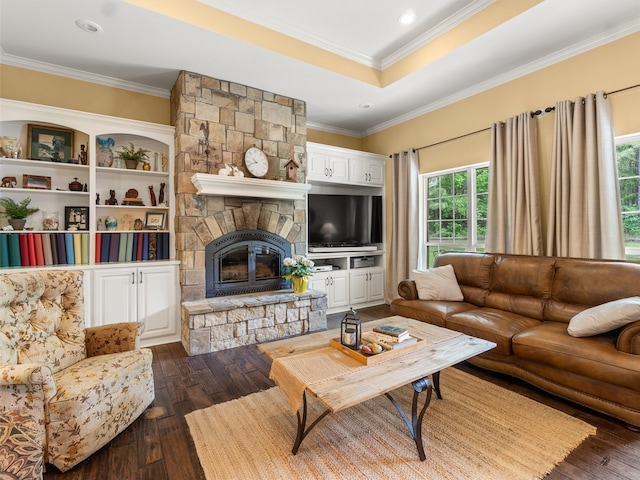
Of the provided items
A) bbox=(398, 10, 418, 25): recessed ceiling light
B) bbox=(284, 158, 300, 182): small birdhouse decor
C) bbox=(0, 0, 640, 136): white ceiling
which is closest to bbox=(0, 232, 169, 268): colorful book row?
bbox=(284, 158, 300, 182): small birdhouse decor

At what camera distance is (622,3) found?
2.46m

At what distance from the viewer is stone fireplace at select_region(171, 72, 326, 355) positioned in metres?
3.38

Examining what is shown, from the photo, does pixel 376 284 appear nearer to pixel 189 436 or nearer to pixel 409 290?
pixel 409 290

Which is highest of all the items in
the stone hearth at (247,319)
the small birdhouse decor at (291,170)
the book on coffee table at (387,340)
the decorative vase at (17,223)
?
the small birdhouse decor at (291,170)

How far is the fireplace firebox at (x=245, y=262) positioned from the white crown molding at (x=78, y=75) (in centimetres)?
196

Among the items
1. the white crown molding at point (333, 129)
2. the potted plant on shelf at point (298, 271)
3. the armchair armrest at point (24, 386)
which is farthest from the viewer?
the white crown molding at point (333, 129)

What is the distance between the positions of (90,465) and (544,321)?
3.36m

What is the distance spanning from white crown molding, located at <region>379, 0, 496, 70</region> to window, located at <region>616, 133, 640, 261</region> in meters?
1.72

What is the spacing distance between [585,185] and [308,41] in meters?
2.96

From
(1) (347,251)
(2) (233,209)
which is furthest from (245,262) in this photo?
(1) (347,251)

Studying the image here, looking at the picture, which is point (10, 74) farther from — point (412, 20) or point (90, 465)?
point (412, 20)

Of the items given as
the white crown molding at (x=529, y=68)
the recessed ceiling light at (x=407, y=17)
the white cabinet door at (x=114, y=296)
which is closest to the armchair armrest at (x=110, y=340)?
the white cabinet door at (x=114, y=296)

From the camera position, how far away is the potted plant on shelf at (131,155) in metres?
3.53

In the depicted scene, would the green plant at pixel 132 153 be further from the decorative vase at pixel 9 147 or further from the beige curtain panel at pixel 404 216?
the beige curtain panel at pixel 404 216
